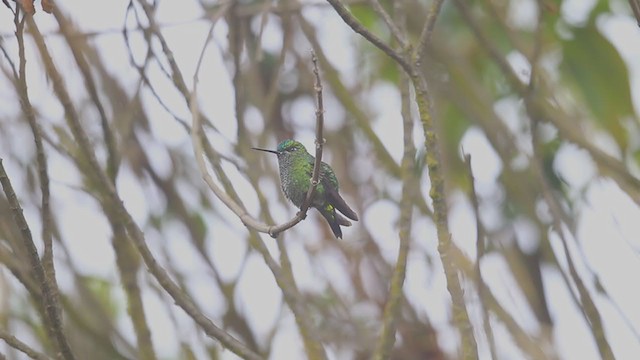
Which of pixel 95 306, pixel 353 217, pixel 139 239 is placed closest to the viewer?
pixel 353 217

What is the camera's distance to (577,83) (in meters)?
4.59

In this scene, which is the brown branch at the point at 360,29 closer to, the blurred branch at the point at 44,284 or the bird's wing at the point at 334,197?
the bird's wing at the point at 334,197

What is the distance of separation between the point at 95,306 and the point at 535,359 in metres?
2.02

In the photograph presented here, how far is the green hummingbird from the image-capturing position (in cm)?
262

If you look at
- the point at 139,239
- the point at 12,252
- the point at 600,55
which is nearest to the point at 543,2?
the point at 600,55

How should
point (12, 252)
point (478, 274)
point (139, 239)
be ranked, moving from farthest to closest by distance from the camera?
point (12, 252)
point (139, 239)
point (478, 274)

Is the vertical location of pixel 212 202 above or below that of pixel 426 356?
above

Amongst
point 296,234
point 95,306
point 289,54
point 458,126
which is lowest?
point 95,306

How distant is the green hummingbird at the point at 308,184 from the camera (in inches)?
103

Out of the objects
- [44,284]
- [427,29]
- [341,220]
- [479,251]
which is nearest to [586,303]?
[479,251]

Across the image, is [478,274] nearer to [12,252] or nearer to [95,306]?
[12,252]

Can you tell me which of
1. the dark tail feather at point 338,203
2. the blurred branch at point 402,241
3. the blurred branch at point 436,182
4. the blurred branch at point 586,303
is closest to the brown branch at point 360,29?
the blurred branch at point 436,182

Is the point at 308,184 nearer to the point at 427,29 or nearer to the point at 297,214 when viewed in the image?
the point at 297,214

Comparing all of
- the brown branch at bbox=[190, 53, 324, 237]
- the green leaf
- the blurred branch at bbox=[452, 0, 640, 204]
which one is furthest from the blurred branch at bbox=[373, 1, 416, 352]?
the green leaf
